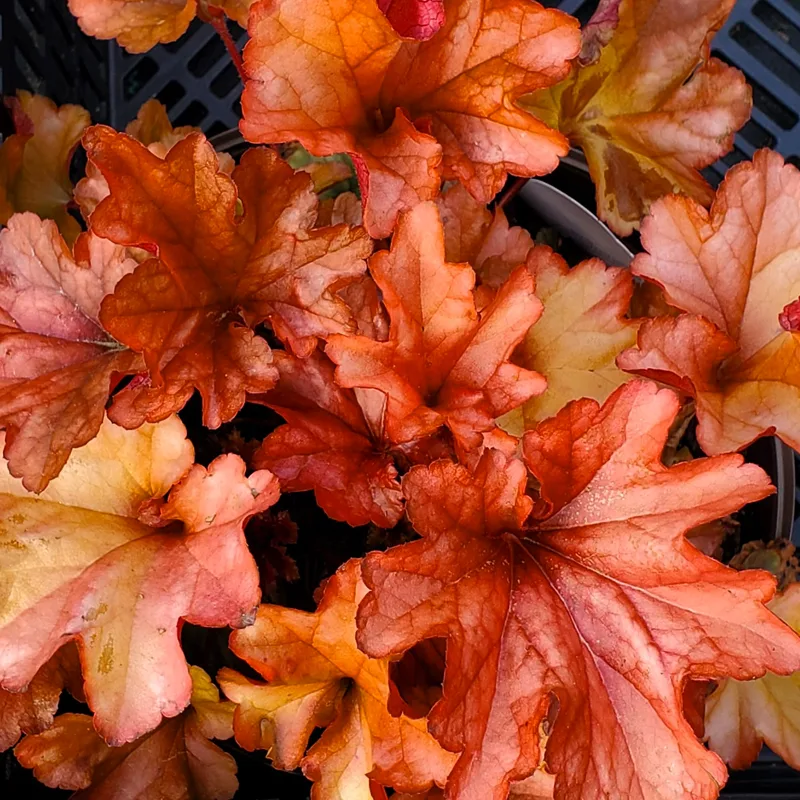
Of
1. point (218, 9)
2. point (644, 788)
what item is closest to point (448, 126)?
point (218, 9)

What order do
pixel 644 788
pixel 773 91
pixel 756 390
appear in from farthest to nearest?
pixel 773 91
pixel 756 390
pixel 644 788

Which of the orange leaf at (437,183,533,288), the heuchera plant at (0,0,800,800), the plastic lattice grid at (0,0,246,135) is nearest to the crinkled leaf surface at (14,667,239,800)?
the heuchera plant at (0,0,800,800)

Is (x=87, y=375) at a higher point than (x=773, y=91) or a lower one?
lower

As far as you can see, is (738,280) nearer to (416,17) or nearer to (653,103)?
(653,103)

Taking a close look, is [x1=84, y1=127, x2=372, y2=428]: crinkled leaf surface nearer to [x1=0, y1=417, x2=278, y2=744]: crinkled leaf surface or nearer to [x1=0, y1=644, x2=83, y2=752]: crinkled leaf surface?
[x1=0, y1=417, x2=278, y2=744]: crinkled leaf surface

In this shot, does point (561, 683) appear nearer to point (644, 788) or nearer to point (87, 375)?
point (644, 788)

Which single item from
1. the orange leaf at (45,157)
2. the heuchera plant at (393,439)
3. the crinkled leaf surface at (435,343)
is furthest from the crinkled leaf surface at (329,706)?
the orange leaf at (45,157)

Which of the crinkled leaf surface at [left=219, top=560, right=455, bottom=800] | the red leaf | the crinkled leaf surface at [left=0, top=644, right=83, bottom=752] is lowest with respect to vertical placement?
the crinkled leaf surface at [left=0, top=644, right=83, bottom=752]
